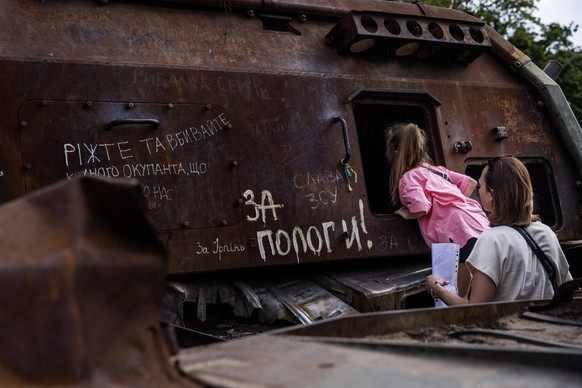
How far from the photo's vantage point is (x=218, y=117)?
3.85 m

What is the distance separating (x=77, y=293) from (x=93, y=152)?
227 cm

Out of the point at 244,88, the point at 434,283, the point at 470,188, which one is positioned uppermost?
the point at 244,88

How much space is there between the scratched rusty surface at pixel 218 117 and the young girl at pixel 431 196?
0.46 ft

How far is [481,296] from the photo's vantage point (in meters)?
3.06

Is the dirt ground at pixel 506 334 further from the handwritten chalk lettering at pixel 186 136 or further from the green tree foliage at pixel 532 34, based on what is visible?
the green tree foliage at pixel 532 34

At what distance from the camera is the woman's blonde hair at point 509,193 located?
3.17 meters

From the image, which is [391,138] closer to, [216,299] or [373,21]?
[373,21]

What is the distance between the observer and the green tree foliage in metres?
13.6

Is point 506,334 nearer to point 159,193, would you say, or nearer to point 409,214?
point 159,193

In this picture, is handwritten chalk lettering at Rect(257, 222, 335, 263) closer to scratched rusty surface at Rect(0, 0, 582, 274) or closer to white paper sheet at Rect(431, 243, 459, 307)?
scratched rusty surface at Rect(0, 0, 582, 274)

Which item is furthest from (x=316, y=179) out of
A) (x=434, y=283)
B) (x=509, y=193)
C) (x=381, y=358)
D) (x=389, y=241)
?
(x=381, y=358)

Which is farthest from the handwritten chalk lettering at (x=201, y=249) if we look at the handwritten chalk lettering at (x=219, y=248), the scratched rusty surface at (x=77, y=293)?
the scratched rusty surface at (x=77, y=293)

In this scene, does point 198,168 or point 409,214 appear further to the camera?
point 409,214

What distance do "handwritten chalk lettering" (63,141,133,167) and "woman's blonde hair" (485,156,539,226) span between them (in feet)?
6.00
